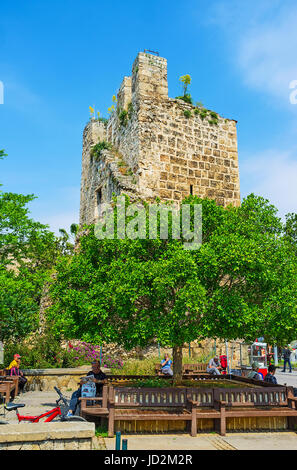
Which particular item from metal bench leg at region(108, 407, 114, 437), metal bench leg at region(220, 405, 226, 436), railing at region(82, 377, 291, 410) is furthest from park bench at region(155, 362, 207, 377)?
metal bench leg at region(108, 407, 114, 437)

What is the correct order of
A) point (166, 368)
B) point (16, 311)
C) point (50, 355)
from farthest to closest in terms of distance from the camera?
point (16, 311)
point (50, 355)
point (166, 368)

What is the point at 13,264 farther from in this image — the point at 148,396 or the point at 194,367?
the point at 148,396

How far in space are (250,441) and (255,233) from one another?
13.5ft

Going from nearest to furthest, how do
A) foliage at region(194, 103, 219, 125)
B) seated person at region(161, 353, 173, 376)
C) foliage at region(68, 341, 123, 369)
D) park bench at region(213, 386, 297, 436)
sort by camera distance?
park bench at region(213, 386, 297, 436) → seated person at region(161, 353, 173, 376) → foliage at region(68, 341, 123, 369) → foliage at region(194, 103, 219, 125)

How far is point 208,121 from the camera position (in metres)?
19.1

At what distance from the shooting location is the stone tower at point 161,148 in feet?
56.1

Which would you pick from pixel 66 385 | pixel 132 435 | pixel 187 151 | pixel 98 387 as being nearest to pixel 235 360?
pixel 66 385

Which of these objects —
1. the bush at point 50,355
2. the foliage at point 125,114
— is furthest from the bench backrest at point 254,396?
the foliage at point 125,114

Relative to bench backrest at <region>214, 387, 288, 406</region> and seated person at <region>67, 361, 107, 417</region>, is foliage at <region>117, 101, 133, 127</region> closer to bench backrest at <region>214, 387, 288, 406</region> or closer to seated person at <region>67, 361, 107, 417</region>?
seated person at <region>67, 361, 107, 417</region>

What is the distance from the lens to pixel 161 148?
17.4 metres

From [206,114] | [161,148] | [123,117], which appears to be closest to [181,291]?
[161,148]

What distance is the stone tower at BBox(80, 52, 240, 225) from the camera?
1711 cm

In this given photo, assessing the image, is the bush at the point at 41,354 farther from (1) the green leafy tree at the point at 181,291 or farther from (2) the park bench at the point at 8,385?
(1) the green leafy tree at the point at 181,291

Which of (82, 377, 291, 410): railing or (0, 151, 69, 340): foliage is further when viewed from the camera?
(0, 151, 69, 340): foliage
